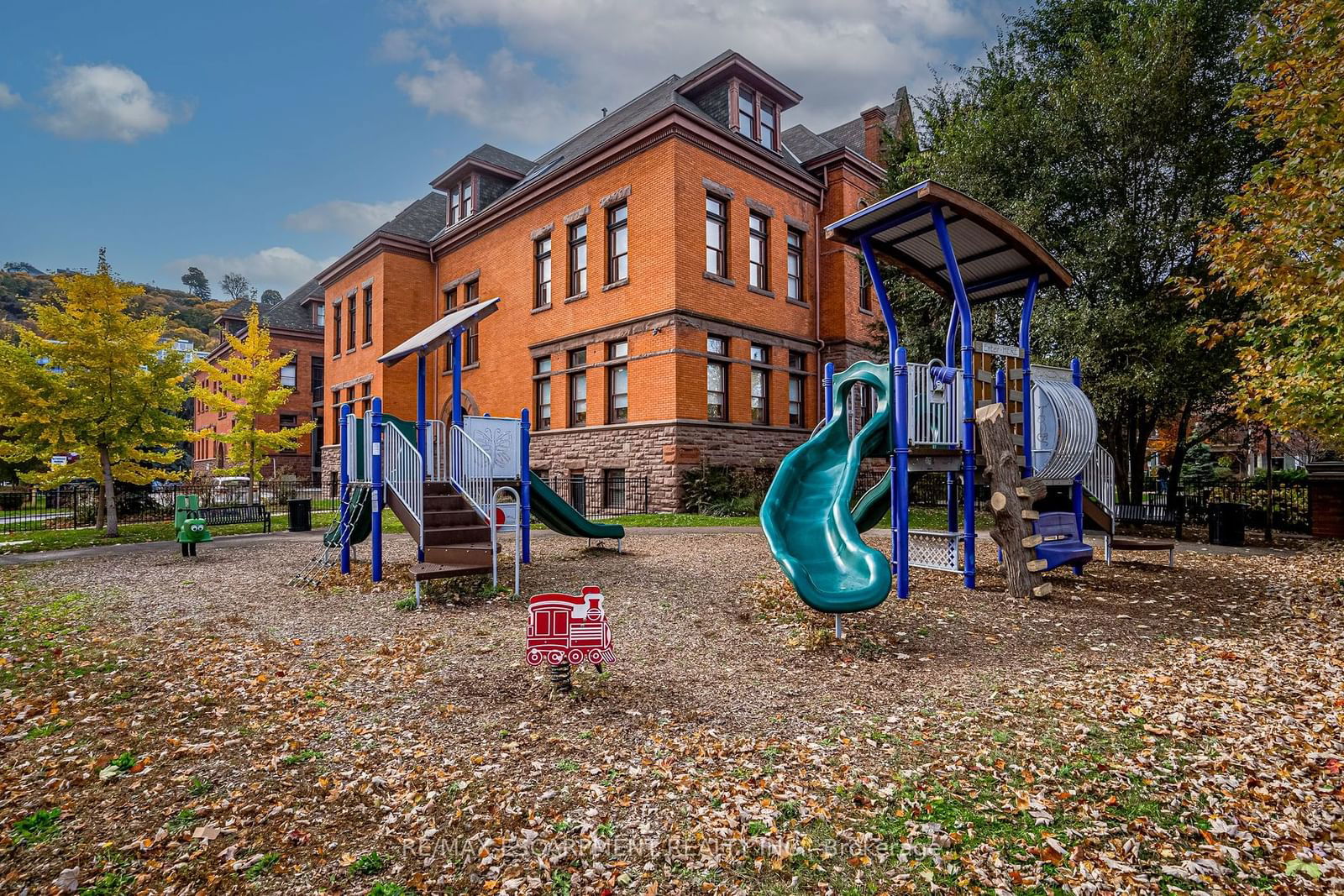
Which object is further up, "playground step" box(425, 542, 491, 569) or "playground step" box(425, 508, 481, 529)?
"playground step" box(425, 508, 481, 529)

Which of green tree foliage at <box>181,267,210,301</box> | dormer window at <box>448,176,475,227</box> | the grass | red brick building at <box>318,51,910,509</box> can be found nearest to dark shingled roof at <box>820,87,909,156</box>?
red brick building at <box>318,51,910,509</box>

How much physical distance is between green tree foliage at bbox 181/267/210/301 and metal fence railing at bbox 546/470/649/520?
169m

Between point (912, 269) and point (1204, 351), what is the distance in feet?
29.2

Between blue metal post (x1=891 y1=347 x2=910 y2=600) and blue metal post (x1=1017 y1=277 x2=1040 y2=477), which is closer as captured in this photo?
blue metal post (x1=891 y1=347 x2=910 y2=600)

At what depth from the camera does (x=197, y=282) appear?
156 meters

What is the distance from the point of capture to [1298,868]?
317 centimetres

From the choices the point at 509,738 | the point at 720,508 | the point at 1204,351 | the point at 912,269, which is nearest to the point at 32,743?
the point at 509,738

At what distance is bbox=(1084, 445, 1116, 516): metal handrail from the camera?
1130 cm

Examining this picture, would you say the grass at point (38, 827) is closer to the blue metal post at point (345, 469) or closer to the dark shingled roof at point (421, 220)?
the blue metal post at point (345, 469)

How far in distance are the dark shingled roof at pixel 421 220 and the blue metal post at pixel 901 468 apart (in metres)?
26.2

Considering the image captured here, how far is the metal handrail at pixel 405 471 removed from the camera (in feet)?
32.2

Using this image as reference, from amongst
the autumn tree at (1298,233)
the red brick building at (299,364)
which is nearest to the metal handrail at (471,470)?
the autumn tree at (1298,233)

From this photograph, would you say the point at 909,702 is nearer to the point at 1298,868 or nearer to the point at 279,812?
the point at 1298,868

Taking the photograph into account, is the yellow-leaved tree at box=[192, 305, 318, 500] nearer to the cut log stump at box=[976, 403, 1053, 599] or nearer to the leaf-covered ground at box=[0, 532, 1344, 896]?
the leaf-covered ground at box=[0, 532, 1344, 896]
